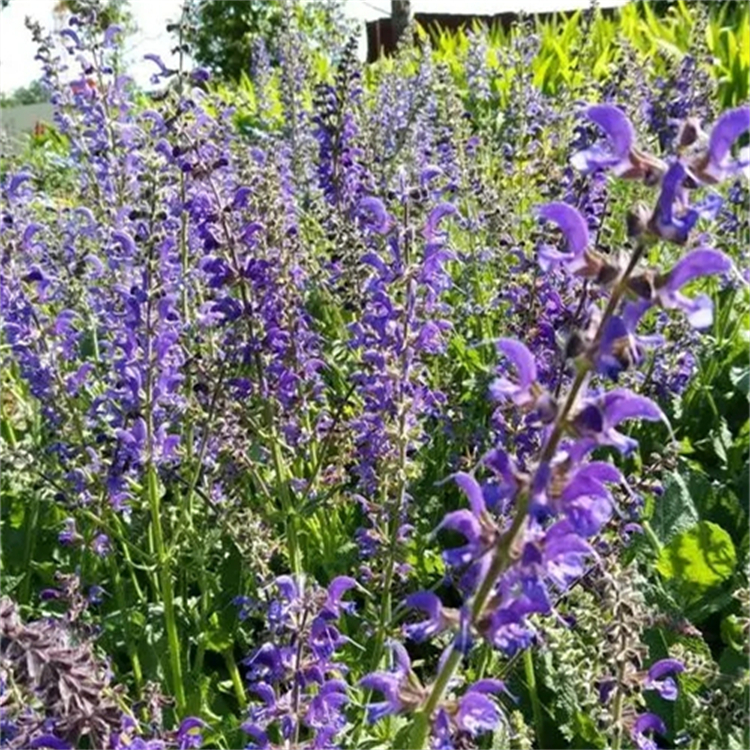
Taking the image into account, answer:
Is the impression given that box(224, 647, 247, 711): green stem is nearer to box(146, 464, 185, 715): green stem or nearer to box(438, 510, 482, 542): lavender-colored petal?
box(146, 464, 185, 715): green stem

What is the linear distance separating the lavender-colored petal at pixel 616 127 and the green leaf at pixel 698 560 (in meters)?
2.09

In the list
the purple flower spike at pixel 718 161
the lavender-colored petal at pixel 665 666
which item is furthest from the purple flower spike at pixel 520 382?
the lavender-colored petal at pixel 665 666

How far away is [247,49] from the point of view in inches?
923

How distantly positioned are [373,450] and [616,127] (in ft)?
5.77

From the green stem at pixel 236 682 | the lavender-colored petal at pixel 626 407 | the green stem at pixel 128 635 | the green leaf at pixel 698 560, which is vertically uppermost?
the lavender-colored petal at pixel 626 407

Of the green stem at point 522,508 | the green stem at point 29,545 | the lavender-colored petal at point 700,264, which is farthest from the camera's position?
the green stem at point 29,545

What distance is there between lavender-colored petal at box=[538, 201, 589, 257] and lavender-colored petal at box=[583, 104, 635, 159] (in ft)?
0.34

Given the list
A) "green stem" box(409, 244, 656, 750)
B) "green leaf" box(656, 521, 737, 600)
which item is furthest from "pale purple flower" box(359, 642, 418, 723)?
"green leaf" box(656, 521, 737, 600)

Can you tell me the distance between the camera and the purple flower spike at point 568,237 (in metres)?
1.45

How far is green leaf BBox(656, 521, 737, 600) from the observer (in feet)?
A: 11.0

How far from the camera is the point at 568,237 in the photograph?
62.2 inches

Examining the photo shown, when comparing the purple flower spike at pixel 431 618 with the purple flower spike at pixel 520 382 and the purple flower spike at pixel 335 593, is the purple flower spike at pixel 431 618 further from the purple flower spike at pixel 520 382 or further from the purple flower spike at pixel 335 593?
the purple flower spike at pixel 335 593

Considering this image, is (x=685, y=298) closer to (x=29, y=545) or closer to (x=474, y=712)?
(x=474, y=712)

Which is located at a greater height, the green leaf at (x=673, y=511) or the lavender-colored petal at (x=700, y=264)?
the lavender-colored petal at (x=700, y=264)
